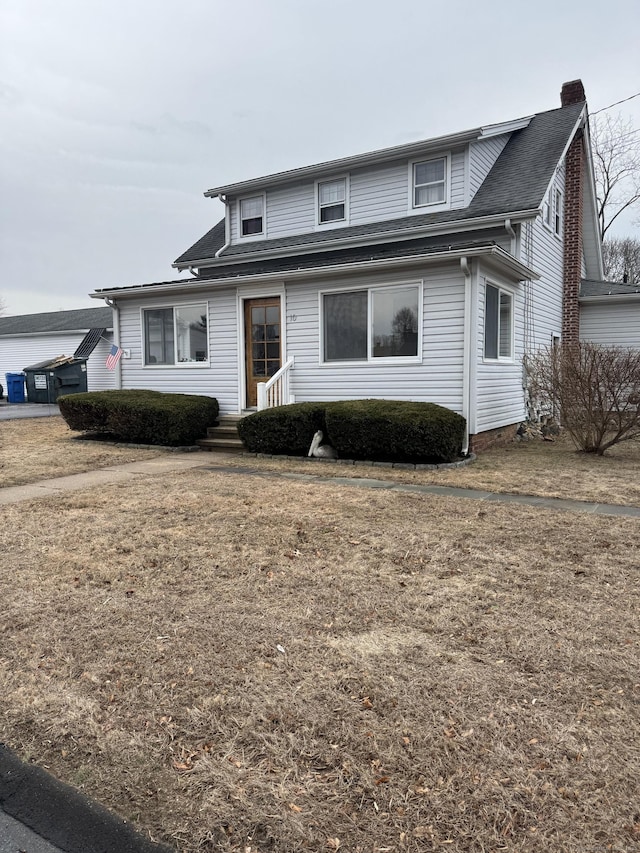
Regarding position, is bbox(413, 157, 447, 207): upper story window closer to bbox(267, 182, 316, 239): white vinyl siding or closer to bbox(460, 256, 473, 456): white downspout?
bbox(267, 182, 316, 239): white vinyl siding

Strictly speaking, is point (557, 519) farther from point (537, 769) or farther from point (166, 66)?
point (166, 66)

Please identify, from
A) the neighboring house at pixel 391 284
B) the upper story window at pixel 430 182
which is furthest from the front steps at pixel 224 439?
the upper story window at pixel 430 182

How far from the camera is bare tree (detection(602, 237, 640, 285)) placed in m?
36.6

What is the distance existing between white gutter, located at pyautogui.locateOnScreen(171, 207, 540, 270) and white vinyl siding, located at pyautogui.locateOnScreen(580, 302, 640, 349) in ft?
17.9

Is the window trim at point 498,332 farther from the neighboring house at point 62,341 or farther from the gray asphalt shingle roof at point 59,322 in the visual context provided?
the gray asphalt shingle roof at point 59,322

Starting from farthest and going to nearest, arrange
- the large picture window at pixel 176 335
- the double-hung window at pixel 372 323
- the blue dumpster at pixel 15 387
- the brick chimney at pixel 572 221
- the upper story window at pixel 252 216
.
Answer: the blue dumpster at pixel 15 387 → the upper story window at pixel 252 216 → the brick chimney at pixel 572 221 → the large picture window at pixel 176 335 → the double-hung window at pixel 372 323

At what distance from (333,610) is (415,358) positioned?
696cm

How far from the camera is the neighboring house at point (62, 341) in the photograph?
78.7ft

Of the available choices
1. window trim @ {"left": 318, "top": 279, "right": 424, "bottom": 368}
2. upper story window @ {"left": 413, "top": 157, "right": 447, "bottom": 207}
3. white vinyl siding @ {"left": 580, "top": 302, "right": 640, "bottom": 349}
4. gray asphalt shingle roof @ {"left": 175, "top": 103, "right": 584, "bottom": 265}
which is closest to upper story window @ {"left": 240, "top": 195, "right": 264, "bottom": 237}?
gray asphalt shingle roof @ {"left": 175, "top": 103, "right": 584, "bottom": 265}

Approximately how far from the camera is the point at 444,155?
40.2 feet

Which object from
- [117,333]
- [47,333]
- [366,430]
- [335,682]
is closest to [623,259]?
[47,333]

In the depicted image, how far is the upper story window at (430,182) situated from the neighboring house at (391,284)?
34 mm

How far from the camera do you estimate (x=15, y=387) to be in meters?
25.1

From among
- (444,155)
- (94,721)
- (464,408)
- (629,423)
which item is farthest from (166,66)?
(94,721)
